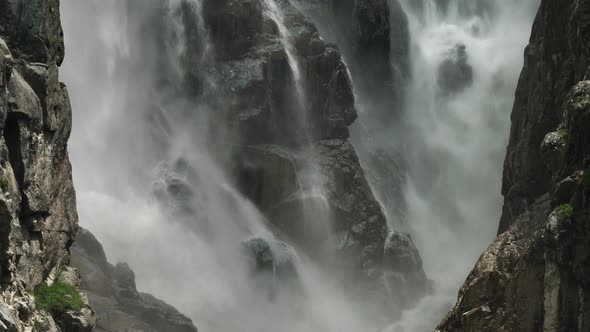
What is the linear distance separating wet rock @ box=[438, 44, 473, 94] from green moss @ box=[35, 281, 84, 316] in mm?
55429

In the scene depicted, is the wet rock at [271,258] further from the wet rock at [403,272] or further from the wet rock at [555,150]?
the wet rock at [555,150]

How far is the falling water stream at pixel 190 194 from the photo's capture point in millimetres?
48812

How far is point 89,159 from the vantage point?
5228 cm

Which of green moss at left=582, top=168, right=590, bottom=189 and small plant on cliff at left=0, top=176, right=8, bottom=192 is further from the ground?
green moss at left=582, top=168, right=590, bottom=189

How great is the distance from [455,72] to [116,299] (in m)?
47.5

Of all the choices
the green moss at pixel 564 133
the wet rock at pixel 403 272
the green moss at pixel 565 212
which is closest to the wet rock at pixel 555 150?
the green moss at pixel 564 133

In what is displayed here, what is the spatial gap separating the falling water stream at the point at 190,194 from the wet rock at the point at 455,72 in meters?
6.92

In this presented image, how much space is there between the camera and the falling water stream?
4881cm

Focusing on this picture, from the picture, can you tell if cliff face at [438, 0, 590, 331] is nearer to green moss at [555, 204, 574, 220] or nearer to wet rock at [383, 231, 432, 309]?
green moss at [555, 204, 574, 220]

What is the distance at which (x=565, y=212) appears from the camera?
1741 centimetres

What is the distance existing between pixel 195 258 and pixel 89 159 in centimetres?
932

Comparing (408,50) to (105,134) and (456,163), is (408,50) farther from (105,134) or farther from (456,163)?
(105,134)

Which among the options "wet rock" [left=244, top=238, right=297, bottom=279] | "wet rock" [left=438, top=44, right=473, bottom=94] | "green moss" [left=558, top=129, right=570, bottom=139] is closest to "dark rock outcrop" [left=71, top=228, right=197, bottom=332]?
"wet rock" [left=244, top=238, right=297, bottom=279]

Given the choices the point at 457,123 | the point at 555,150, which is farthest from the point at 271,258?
the point at 555,150
